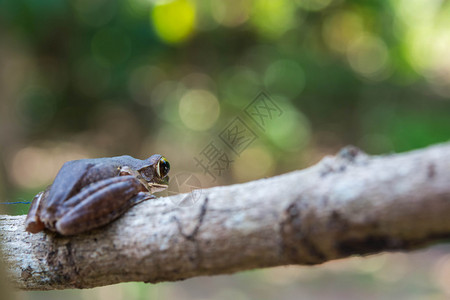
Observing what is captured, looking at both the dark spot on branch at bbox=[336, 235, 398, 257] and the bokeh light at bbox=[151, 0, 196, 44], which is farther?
the bokeh light at bbox=[151, 0, 196, 44]

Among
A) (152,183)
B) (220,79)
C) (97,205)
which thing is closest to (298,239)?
(97,205)

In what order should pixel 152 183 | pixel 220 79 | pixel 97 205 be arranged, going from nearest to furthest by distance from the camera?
pixel 97 205 → pixel 152 183 → pixel 220 79

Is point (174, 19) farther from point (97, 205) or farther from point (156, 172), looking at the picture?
point (97, 205)

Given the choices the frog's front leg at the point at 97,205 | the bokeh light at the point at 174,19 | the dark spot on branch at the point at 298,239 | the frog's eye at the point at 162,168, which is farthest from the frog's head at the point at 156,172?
the bokeh light at the point at 174,19

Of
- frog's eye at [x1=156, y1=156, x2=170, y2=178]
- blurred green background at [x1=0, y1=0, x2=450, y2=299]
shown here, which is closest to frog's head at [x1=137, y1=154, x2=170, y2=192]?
frog's eye at [x1=156, y1=156, x2=170, y2=178]

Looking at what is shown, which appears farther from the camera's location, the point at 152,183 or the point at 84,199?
the point at 152,183

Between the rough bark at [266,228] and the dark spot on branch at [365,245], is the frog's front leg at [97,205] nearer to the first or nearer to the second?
the rough bark at [266,228]

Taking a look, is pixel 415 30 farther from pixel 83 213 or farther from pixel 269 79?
pixel 83 213

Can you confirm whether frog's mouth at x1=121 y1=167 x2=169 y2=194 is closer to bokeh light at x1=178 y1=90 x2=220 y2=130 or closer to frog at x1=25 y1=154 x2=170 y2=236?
frog at x1=25 y1=154 x2=170 y2=236
